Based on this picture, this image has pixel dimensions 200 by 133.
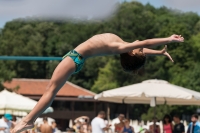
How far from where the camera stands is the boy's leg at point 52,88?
659cm

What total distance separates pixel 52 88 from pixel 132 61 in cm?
99

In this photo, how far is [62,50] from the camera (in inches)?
3246

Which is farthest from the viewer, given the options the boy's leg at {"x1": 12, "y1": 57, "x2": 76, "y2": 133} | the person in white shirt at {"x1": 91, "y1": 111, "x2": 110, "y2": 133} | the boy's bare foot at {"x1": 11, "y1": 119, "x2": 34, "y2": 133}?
the person in white shirt at {"x1": 91, "y1": 111, "x2": 110, "y2": 133}

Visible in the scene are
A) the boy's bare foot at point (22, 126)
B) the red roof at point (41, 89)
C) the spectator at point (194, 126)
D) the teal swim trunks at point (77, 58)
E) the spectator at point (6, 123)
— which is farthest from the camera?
the red roof at point (41, 89)

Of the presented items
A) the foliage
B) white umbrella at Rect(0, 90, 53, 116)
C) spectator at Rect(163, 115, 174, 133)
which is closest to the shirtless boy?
spectator at Rect(163, 115, 174, 133)

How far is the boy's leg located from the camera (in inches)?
259

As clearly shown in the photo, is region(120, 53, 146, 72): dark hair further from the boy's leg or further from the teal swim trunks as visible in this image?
the boy's leg

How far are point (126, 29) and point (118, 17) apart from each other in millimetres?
4991

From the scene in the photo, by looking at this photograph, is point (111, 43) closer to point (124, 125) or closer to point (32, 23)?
point (124, 125)

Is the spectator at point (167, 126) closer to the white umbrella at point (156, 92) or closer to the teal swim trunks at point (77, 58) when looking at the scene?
the white umbrella at point (156, 92)

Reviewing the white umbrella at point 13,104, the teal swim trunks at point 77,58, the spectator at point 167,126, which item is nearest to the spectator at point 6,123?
the white umbrella at point 13,104

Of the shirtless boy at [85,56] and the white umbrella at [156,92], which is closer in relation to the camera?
the shirtless boy at [85,56]

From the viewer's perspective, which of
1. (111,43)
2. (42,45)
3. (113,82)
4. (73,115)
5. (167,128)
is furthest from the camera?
(42,45)

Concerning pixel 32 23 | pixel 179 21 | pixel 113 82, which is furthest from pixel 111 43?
pixel 32 23
